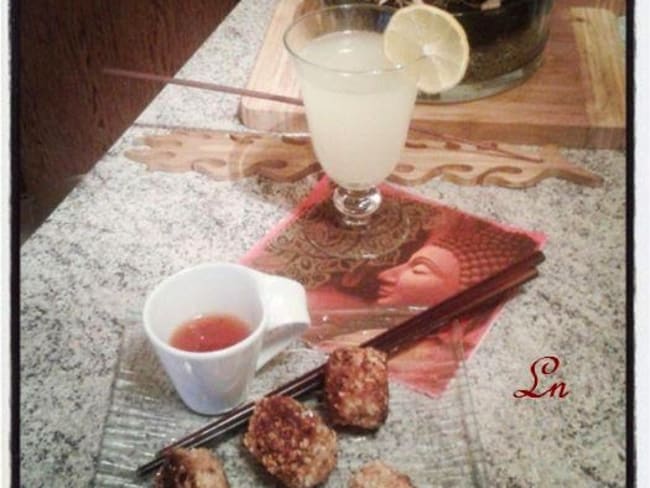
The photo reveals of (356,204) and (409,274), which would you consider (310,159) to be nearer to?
(356,204)

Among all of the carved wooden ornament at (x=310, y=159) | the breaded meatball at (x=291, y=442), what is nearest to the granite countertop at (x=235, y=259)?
the carved wooden ornament at (x=310, y=159)

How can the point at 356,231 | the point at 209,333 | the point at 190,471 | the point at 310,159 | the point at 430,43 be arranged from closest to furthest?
1. the point at 190,471
2. the point at 209,333
3. the point at 430,43
4. the point at 356,231
5. the point at 310,159

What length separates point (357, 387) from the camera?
654 mm

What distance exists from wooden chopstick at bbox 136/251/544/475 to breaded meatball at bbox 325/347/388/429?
3 centimetres

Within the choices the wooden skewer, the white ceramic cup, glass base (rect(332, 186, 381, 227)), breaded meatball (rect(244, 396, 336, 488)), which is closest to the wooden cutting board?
the wooden skewer

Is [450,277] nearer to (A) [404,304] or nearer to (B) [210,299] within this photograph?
(A) [404,304]

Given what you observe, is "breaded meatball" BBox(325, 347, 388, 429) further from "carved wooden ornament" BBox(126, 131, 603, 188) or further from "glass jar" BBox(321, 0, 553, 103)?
"glass jar" BBox(321, 0, 553, 103)

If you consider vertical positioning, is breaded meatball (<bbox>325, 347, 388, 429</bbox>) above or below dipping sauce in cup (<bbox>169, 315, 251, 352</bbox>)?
below

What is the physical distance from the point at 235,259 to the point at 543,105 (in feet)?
1.97

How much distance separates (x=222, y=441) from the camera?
66 cm

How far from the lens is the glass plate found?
2.05ft

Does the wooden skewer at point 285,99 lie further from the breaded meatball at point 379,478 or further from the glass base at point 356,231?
the breaded meatball at point 379,478

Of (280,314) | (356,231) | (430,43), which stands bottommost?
(356,231)

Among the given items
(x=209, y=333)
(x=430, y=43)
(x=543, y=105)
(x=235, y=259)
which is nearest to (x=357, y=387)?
(x=209, y=333)
